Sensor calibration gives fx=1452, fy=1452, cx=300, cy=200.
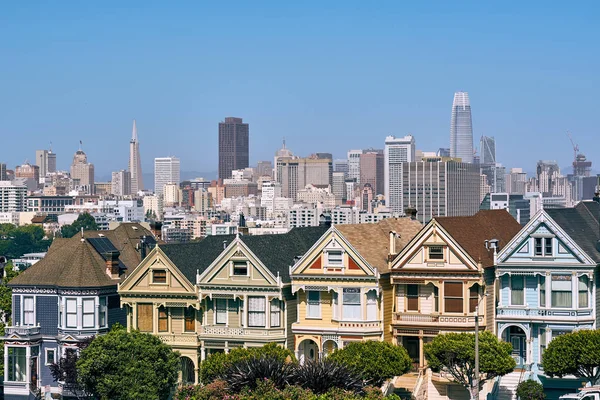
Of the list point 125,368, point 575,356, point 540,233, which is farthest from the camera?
point 125,368

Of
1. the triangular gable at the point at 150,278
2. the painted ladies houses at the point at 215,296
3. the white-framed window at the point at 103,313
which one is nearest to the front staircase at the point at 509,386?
the painted ladies houses at the point at 215,296

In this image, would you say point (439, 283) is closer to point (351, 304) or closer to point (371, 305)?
point (371, 305)

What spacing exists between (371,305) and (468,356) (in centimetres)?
602

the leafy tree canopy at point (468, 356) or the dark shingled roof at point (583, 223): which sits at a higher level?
the dark shingled roof at point (583, 223)

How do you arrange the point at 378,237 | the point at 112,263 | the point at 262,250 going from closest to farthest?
the point at 262,250 → the point at 378,237 → the point at 112,263

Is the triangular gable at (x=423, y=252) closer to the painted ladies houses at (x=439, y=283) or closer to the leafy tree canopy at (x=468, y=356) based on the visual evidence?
the painted ladies houses at (x=439, y=283)

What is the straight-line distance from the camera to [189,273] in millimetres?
69000

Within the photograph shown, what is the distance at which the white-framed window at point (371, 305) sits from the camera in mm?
64500

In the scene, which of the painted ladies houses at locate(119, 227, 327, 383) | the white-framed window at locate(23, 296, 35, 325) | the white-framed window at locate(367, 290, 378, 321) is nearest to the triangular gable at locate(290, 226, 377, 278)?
the white-framed window at locate(367, 290, 378, 321)

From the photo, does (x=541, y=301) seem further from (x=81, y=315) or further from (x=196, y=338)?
(x=81, y=315)

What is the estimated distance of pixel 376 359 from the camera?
61.0 meters

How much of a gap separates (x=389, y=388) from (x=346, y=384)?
28.1 ft

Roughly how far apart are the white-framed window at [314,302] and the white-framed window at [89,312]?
11349mm

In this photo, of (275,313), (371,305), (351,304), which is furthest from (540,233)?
(275,313)
